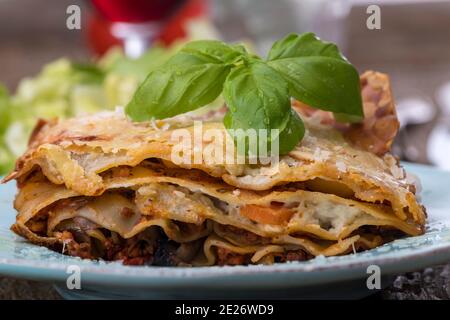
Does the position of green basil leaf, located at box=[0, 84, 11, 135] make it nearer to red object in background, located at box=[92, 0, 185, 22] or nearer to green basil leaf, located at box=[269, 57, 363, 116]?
red object in background, located at box=[92, 0, 185, 22]

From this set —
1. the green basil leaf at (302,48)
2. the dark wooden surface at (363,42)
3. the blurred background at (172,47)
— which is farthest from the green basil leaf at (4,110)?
the green basil leaf at (302,48)

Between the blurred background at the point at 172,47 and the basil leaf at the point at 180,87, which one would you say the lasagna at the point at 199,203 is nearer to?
the basil leaf at the point at 180,87

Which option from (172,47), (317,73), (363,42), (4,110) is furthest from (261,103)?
(363,42)

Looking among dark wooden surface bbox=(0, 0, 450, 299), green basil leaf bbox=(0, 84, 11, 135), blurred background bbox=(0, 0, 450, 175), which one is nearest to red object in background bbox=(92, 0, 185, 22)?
blurred background bbox=(0, 0, 450, 175)

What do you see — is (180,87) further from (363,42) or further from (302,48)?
(363,42)

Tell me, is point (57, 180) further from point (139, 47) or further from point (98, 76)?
point (139, 47)

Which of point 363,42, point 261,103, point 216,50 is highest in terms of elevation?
point 363,42
